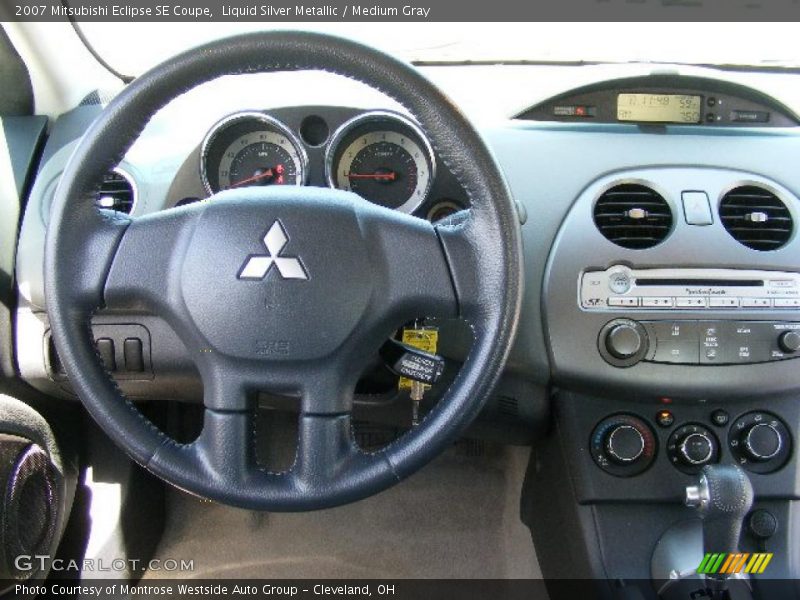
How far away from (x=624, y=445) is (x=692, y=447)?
0.12 meters

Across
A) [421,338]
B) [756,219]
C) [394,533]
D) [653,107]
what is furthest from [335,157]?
[394,533]

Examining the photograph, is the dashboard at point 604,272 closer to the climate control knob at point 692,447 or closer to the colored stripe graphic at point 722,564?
the climate control knob at point 692,447

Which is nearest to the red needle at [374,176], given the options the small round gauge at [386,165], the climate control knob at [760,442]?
the small round gauge at [386,165]

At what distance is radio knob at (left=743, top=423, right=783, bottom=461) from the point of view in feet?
4.62

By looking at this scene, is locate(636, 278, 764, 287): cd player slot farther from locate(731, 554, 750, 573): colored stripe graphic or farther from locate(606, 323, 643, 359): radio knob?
locate(731, 554, 750, 573): colored stripe graphic

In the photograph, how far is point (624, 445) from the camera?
1.41m

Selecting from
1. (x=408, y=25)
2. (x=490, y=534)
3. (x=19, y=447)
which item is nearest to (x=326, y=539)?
(x=490, y=534)

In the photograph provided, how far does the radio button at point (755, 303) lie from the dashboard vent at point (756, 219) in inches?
4.0

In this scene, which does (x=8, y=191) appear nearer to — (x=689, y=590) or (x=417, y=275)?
(x=417, y=275)

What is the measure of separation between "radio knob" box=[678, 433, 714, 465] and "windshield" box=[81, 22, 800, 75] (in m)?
0.78

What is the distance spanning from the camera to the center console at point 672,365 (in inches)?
53.7

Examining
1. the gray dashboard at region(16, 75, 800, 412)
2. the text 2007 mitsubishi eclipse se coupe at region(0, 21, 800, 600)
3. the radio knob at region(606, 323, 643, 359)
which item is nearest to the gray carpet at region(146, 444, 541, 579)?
the text 2007 mitsubishi eclipse se coupe at region(0, 21, 800, 600)

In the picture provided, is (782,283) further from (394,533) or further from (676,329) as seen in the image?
(394,533)

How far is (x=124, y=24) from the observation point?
166 centimetres
